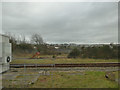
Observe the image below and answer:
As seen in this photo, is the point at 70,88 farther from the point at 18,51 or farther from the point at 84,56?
the point at 18,51

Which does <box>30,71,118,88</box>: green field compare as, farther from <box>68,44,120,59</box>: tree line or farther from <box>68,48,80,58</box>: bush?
<box>68,48,80,58</box>: bush

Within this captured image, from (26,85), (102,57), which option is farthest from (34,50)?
(26,85)

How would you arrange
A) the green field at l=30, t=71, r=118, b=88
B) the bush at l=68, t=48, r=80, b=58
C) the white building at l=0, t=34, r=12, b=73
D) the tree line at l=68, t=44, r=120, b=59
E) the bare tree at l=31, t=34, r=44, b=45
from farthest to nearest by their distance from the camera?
the bare tree at l=31, t=34, r=44, b=45, the bush at l=68, t=48, r=80, b=58, the tree line at l=68, t=44, r=120, b=59, the white building at l=0, t=34, r=12, b=73, the green field at l=30, t=71, r=118, b=88

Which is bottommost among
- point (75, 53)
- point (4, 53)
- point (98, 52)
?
point (75, 53)

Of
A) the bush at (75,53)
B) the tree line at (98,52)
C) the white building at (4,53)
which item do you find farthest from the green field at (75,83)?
the bush at (75,53)

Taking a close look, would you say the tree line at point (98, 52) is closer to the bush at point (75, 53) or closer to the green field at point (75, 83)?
the bush at point (75, 53)

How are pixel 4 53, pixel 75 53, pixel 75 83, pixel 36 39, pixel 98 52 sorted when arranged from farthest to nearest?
pixel 36 39 < pixel 75 53 < pixel 98 52 < pixel 4 53 < pixel 75 83

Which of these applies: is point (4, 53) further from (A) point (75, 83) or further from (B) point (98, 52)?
(B) point (98, 52)

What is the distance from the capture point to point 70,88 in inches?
212

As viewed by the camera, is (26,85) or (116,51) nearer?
(26,85)

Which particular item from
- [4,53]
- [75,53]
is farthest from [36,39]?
[4,53]

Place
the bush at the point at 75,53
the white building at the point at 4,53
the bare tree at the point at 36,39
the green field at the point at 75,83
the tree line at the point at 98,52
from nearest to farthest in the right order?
the green field at the point at 75,83 → the white building at the point at 4,53 → the tree line at the point at 98,52 → the bush at the point at 75,53 → the bare tree at the point at 36,39

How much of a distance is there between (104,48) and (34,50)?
1936 cm

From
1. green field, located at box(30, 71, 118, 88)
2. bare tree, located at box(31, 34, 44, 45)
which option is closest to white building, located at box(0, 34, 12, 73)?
green field, located at box(30, 71, 118, 88)
